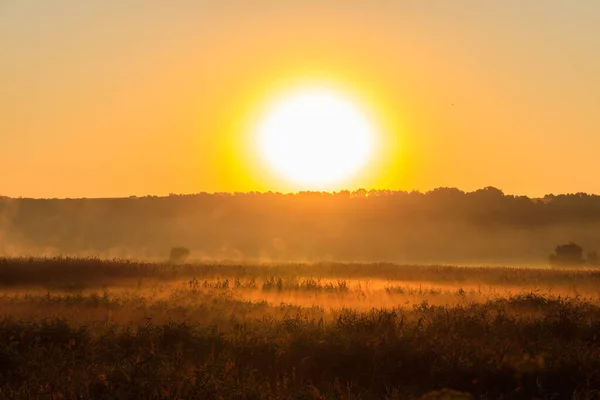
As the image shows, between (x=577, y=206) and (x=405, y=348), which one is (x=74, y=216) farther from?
(x=405, y=348)

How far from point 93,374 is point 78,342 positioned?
323cm

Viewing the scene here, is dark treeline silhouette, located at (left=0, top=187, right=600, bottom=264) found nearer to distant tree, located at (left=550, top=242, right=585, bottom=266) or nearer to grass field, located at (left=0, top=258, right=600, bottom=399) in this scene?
distant tree, located at (left=550, top=242, right=585, bottom=266)

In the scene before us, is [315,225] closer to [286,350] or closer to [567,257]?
[567,257]

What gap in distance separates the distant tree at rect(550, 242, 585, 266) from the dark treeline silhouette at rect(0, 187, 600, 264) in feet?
71.6

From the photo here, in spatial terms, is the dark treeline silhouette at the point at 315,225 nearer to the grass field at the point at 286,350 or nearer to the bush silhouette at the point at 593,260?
the bush silhouette at the point at 593,260

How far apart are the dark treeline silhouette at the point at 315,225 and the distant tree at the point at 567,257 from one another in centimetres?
2182

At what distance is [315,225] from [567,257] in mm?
54046

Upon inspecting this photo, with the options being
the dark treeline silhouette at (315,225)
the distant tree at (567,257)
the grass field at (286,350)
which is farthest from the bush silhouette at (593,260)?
the grass field at (286,350)

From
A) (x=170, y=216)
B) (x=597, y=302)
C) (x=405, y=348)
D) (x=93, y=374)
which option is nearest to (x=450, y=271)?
(x=597, y=302)

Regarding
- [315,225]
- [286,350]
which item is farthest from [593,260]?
[286,350]

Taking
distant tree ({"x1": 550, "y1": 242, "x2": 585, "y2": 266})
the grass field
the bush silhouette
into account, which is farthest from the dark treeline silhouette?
the grass field

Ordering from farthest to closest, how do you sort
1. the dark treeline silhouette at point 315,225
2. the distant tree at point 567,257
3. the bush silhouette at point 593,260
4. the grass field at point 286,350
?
the dark treeline silhouette at point 315,225
the distant tree at point 567,257
the bush silhouette at point 593,260
the grass field at point 286,350

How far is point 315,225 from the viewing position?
117562mm

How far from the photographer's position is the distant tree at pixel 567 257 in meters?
67.9
